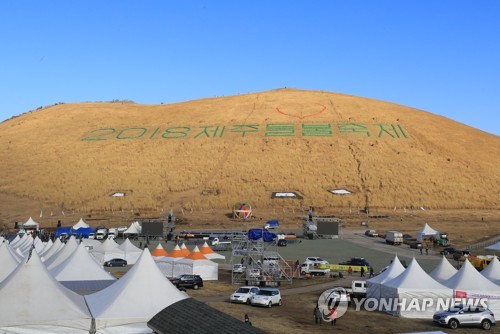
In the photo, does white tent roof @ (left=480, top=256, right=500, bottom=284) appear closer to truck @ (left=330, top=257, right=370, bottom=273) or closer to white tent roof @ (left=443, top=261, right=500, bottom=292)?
white tent roof @ (left=443, top=261, right=500, bottom=292)

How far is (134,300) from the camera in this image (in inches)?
810

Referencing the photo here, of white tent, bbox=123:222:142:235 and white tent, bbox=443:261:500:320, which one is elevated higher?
white tent, bbox=123:222:142:235

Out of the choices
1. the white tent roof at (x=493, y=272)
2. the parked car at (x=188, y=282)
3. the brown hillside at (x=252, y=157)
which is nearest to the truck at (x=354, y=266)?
the white tent roof at (x=493, y=272)

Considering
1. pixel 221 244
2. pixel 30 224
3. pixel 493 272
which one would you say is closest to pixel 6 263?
pixel 493 272

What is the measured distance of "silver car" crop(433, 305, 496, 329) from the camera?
24578 mm

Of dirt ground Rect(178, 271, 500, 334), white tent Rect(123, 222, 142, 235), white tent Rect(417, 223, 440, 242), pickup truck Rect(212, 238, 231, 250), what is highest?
white tent Rect(417, 223, 440, 242)

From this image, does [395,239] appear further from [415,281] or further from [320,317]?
[320,317]

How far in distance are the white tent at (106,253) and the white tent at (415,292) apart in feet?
86.5

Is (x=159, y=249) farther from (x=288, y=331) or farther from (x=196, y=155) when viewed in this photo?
(x=196, y=155)

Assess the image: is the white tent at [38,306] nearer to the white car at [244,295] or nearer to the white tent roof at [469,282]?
the white car at [244,295]

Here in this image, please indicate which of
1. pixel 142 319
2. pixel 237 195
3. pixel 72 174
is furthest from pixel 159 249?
pixel 72 174

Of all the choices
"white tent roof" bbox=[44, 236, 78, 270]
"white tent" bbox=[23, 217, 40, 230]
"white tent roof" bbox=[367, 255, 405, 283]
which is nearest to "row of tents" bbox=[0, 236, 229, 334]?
"white tent roof" bbox=[367, 255, 405, 283]

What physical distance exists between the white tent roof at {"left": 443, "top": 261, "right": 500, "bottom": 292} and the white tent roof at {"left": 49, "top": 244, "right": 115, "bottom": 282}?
18267 mm

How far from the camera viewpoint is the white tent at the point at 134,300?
18578 mm
